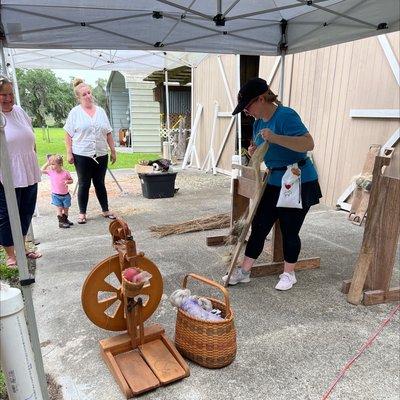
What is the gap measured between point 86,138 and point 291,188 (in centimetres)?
249

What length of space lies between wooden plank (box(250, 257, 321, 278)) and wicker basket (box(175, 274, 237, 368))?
3.49 feet

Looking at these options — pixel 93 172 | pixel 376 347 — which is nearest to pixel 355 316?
pixel 376 347

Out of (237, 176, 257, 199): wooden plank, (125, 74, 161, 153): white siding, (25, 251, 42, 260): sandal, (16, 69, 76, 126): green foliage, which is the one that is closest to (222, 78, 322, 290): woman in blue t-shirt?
(237, 176, 257, 199): wooden plank

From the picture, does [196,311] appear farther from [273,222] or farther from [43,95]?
[43,95]

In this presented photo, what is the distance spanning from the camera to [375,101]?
4148 millimetres

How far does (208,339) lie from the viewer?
68.6 inches

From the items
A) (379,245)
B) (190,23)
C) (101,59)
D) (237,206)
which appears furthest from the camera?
(101,59)

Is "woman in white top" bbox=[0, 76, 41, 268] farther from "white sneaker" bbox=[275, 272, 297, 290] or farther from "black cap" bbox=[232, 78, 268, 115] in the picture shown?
"white sneaker" bbox=[275, 272, 297, 290]

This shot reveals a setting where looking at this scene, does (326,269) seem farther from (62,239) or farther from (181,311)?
(62,239)

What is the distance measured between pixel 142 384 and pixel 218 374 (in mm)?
394

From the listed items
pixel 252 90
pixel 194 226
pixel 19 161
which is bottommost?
pixel 194 226

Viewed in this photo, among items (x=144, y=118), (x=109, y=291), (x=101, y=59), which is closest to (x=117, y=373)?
(x=109, y=291)

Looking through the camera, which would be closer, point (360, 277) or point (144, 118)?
point (360, 277)

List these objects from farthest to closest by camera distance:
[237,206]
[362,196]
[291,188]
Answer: [362,196], [237,206], [291,188]
